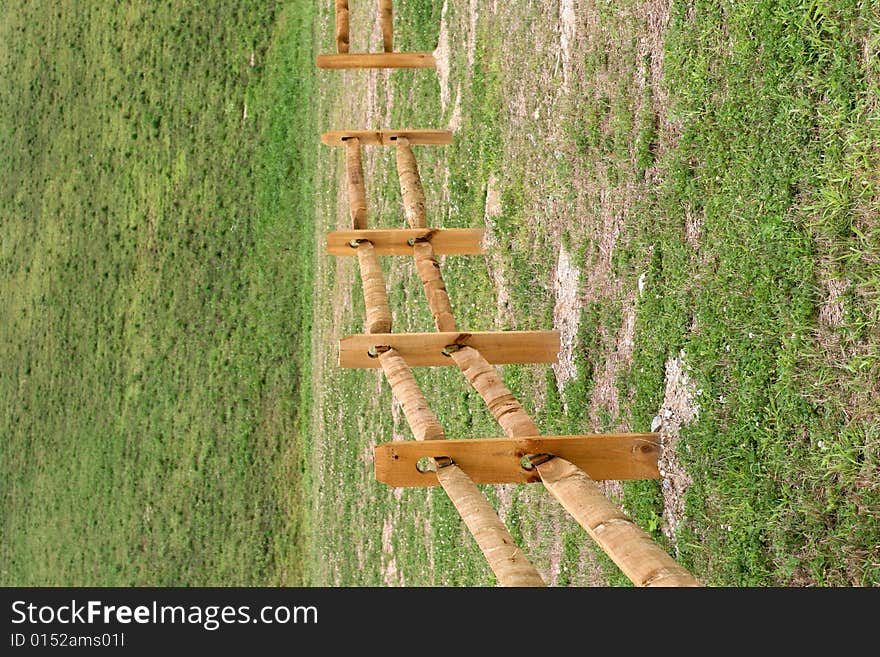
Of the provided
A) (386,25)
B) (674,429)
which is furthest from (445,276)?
(674,429)

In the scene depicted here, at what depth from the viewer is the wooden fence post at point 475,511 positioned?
315cm

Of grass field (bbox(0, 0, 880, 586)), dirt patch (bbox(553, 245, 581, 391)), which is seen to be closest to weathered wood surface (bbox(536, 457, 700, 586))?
grass field (bbox(0, 0, 880, 586))

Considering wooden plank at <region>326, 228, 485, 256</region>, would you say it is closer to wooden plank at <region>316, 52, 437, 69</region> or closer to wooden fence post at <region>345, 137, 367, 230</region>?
wooden fence post at <region>345, 137, 367, 230</region>

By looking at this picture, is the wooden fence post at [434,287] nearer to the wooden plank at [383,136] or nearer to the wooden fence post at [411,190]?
the wooden fence post at [411,190]

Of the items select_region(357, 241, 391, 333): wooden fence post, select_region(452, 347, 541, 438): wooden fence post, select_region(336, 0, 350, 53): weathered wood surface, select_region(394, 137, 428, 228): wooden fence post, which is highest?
select_region(336, 0, 350, 53): weathered wood surface

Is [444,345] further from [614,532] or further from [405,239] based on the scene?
[614,532]

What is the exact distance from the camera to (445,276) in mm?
8289

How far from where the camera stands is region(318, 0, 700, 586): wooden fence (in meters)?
3.16

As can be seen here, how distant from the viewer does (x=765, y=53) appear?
4188mm

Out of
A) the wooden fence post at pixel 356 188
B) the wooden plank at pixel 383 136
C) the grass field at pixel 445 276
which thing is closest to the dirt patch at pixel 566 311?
the grass field at pixel 445 276

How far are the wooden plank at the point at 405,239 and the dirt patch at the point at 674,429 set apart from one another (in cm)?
172

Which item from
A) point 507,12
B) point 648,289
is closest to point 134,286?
point 507,12
